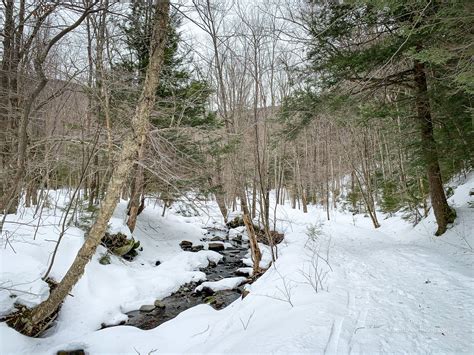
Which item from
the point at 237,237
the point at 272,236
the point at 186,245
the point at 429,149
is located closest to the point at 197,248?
the point at 186,245

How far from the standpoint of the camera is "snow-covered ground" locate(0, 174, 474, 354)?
2.39m

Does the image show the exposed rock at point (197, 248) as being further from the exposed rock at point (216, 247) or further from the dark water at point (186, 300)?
the dark water at point (186, 300)

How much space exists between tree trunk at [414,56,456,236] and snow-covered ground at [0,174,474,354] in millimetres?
300

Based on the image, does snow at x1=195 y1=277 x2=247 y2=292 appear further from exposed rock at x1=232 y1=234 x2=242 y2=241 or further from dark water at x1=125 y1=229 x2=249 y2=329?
exposed rock at x1=232 y1=234 x2=242 y2=241

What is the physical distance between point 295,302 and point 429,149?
4.71m

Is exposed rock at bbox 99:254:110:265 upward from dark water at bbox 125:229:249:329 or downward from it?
upward

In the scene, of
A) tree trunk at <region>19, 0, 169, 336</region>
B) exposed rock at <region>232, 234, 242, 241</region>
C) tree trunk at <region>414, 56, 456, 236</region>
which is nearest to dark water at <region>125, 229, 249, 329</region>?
tree trunk at <region>19, 0, 169, 336</region>

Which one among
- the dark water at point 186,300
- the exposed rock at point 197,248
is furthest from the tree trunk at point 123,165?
the exposed rock at point 197,248

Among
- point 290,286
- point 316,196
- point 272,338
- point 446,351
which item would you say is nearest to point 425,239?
point 290,286

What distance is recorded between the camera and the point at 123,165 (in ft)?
12.5

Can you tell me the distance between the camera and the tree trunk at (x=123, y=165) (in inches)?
149

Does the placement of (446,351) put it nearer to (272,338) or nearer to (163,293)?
(272,338)

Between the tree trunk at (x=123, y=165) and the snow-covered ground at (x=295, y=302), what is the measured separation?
36 cm

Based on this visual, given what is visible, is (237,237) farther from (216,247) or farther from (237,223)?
(216,247)
